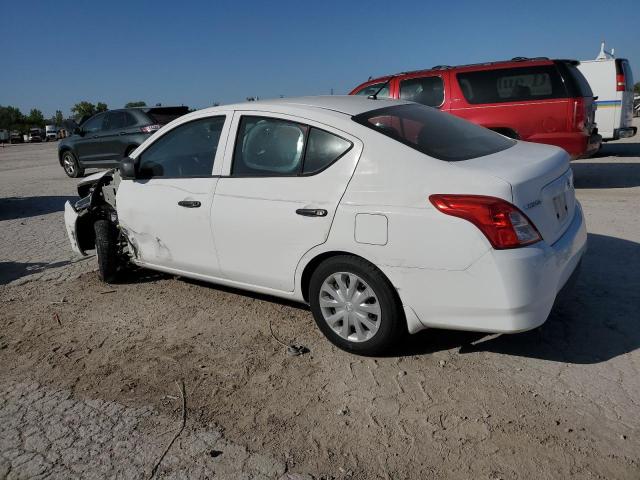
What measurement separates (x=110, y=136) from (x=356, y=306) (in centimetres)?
1136

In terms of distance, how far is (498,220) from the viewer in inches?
112

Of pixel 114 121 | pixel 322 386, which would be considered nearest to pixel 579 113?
pixel 322 386

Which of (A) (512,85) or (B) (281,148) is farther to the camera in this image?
(A) (512,85)

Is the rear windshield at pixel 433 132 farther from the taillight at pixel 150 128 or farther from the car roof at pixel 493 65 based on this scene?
Answer: the taillight at pixel 150 128

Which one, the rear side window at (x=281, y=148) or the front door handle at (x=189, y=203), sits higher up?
the rear side window at (x=281, y=148)

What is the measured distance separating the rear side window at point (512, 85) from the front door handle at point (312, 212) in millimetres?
6329

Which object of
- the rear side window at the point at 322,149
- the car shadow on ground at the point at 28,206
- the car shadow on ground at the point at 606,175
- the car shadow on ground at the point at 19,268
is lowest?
the car shadow on ground at the point at 19,268

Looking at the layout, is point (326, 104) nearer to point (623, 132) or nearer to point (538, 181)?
point (538, 181)

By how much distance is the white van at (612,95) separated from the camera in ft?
39.3

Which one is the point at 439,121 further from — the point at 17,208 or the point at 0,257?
the point at 17,208

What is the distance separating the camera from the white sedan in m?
2.92

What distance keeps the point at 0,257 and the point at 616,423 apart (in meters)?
6.57

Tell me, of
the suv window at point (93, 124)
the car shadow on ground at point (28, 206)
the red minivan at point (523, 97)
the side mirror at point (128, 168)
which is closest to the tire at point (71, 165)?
the suv window at point (93, 124)

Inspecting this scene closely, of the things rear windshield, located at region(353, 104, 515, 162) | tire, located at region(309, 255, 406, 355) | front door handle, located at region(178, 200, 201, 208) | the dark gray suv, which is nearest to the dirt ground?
tire, located at region(309, 255, 406, 355)
